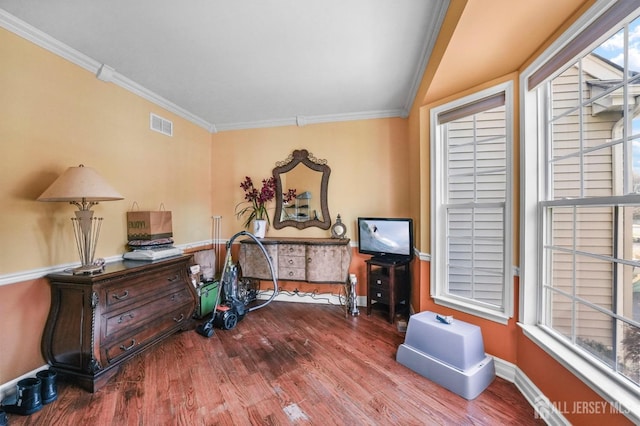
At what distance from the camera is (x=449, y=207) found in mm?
2465

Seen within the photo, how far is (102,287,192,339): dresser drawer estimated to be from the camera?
1953mm

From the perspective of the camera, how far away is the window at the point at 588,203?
1196 millimetres

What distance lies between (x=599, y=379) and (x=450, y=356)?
798 mm

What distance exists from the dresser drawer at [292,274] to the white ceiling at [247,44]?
7.14ft

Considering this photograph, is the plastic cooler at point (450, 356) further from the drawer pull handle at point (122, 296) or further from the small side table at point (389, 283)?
the drawer pull handle at point (122, 296)

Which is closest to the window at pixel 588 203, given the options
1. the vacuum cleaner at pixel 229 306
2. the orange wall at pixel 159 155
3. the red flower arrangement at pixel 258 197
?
the orange wall at pixel 159 155

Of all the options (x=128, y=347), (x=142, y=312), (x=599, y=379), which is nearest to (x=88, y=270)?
(x=142, y=312)

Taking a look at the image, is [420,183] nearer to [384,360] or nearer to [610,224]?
[610,224]

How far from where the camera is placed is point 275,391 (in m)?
1.83

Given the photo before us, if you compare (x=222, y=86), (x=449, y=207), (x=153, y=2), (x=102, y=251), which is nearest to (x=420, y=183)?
(x=449, y=207)

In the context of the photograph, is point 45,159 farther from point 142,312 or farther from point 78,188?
point 142,312

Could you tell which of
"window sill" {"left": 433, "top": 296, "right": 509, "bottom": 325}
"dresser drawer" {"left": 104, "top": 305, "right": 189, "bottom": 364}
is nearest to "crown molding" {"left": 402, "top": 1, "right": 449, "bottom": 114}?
"window sill" {"left": 433, "top": 296, "right": 509, "bottom": 325}

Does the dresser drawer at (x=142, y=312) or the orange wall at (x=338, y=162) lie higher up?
the orange wall at (x=338, y=162)

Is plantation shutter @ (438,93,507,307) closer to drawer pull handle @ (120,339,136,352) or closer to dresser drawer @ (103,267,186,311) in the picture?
dresser drawer @ (103,267,186,311)
